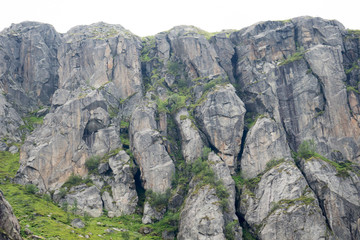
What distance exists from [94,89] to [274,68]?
81316 mm

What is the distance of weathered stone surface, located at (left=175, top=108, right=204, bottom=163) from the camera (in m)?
117

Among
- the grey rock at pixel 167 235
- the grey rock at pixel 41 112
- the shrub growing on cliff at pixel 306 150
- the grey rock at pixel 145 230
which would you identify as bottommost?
the grey rock at pixel 167 235

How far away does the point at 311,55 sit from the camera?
133 meters

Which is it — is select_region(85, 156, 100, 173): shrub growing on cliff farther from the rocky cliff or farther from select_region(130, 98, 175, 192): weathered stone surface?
select_region(130, 98, 175, 192): weathered stone surface

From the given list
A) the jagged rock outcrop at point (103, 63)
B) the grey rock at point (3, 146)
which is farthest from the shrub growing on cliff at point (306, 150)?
the grey rock at point (3, 146)

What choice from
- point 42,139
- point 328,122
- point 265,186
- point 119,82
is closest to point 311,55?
point 328,122

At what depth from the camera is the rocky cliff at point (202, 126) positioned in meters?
97.4

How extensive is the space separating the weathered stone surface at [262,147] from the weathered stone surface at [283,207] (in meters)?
5.75

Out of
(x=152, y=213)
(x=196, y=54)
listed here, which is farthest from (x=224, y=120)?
(x=196, y=54)

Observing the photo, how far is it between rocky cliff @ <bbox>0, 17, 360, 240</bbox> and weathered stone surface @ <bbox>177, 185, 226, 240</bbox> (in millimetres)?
320

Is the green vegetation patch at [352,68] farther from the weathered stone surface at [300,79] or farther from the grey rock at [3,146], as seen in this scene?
the grey rock at [3,146]

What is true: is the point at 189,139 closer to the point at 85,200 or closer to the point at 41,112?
the point at 85,200

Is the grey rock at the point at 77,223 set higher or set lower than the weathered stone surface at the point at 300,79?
lower

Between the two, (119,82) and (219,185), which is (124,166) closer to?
(219,185)
